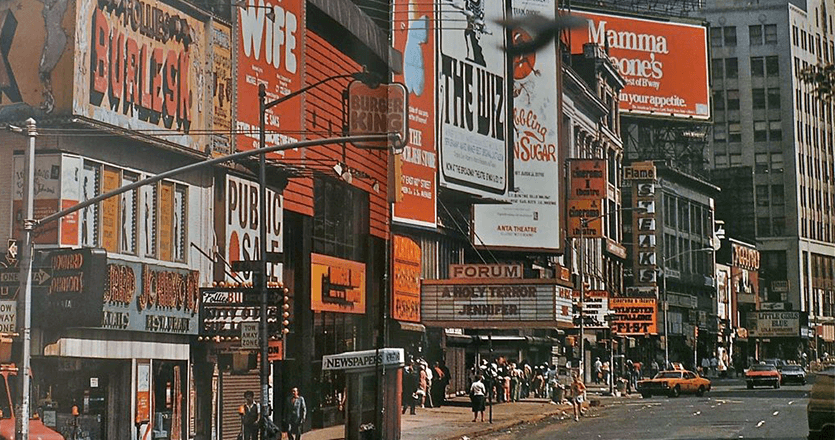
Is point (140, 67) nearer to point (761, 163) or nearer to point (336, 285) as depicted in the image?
point (336, 285)

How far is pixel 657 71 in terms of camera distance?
39.9 metres

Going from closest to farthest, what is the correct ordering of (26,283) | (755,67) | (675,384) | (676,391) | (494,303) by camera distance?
(26,283)
(755,67)
(494,303)
(676,391)
(675,384)

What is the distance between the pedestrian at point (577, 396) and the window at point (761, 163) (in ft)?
35.0

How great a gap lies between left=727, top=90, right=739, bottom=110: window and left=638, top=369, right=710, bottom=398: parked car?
19.7m

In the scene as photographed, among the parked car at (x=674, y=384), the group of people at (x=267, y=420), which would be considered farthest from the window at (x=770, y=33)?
the parked car at (x=674, y=384)

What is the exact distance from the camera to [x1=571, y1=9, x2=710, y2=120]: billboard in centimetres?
2881

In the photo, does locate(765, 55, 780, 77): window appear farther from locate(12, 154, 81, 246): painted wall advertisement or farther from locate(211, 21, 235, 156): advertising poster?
locate(12, 154, 81, 246): painted wall advertisement

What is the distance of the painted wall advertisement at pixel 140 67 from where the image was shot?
12359mm

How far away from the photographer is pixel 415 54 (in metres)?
12.8

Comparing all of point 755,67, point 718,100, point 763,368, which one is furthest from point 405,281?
point 763,368

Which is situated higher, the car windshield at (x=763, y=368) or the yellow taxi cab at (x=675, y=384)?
the car windshield at (x=763, y=368)

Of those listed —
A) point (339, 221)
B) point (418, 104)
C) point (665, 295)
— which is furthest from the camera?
point (665, 295)

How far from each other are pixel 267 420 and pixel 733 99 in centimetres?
1050

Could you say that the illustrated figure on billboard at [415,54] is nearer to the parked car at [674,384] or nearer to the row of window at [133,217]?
the row of window at [133,217]
